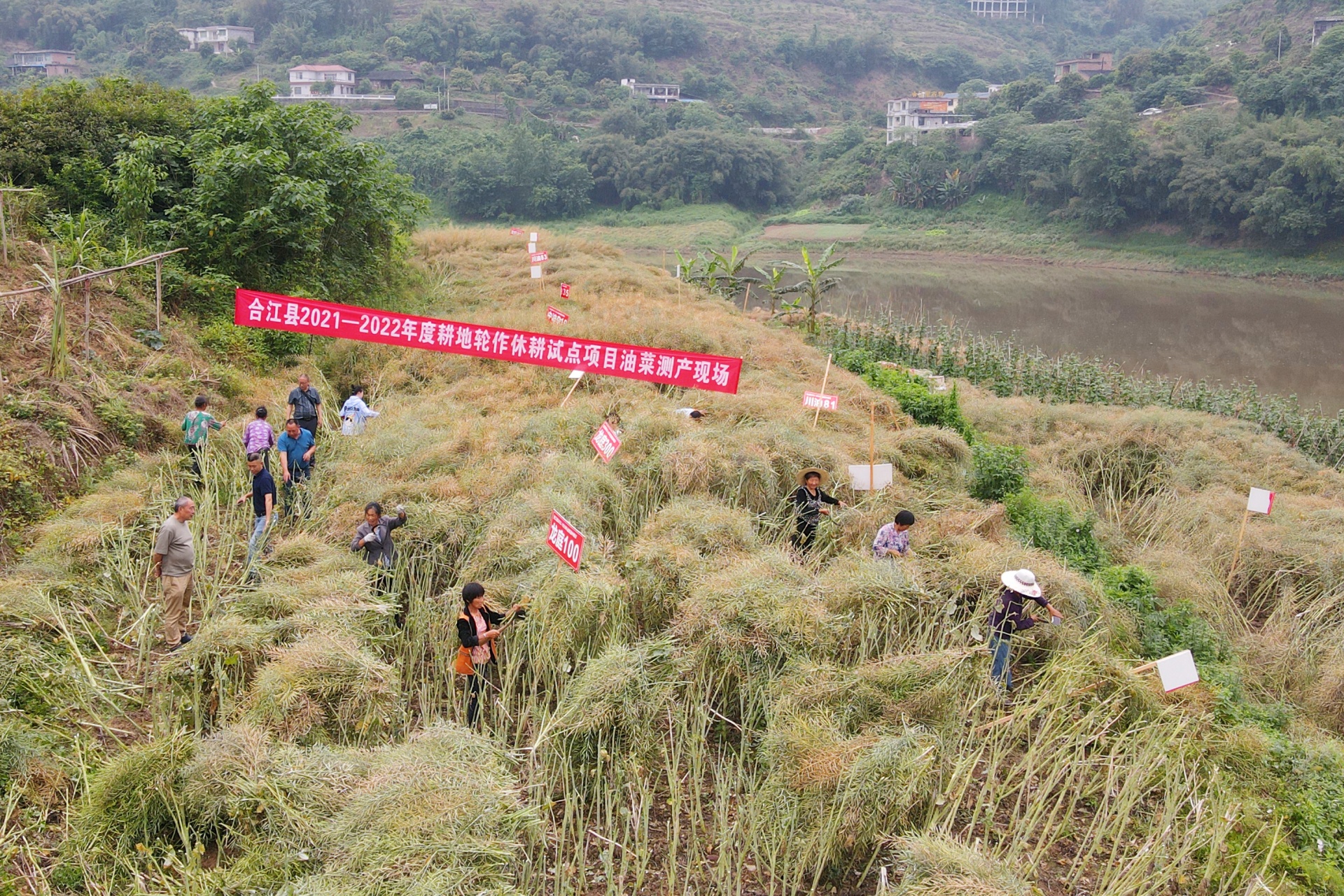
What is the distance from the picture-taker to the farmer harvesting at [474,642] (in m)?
5.50

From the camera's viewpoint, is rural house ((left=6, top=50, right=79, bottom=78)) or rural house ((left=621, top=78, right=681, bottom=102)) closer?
rural house ((left=6, top=50, right=79, bottom=78))

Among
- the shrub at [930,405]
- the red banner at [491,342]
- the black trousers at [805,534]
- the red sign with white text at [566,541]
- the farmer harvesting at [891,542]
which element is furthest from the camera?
the shrub at [930,405]

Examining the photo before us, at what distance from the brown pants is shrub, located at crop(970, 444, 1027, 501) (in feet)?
21.8

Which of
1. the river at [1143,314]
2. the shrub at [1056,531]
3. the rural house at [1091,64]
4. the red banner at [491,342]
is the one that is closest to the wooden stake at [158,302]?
the red banner at [491,342]

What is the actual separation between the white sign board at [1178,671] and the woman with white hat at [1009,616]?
735 mm

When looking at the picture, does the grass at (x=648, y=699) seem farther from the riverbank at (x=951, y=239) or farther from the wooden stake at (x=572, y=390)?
the riverbank at (x=951, y=239)

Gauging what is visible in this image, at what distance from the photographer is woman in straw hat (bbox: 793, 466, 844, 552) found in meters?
7.48

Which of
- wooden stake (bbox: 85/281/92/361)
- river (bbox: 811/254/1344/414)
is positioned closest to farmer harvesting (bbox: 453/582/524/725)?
wooden stake (bbox: 85/281/92/361)

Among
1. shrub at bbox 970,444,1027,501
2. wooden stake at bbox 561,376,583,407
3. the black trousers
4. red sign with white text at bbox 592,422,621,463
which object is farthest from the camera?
wooden stake at bbox 561,376,583,407

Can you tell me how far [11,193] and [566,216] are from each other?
4107 centimetres

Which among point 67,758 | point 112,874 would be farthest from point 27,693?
point 112,874

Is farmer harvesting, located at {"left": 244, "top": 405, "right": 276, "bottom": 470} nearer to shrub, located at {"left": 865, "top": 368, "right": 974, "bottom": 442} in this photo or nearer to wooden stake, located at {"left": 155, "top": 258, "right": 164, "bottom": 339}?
wooden stake, located at {"left": 155, "top": 258, "right": 164, "bottom": 339}

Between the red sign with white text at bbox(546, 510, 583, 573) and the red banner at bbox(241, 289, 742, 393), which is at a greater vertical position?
the red banner at bbox(241, 289, 742, 393)

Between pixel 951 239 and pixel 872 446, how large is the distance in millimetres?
41845
